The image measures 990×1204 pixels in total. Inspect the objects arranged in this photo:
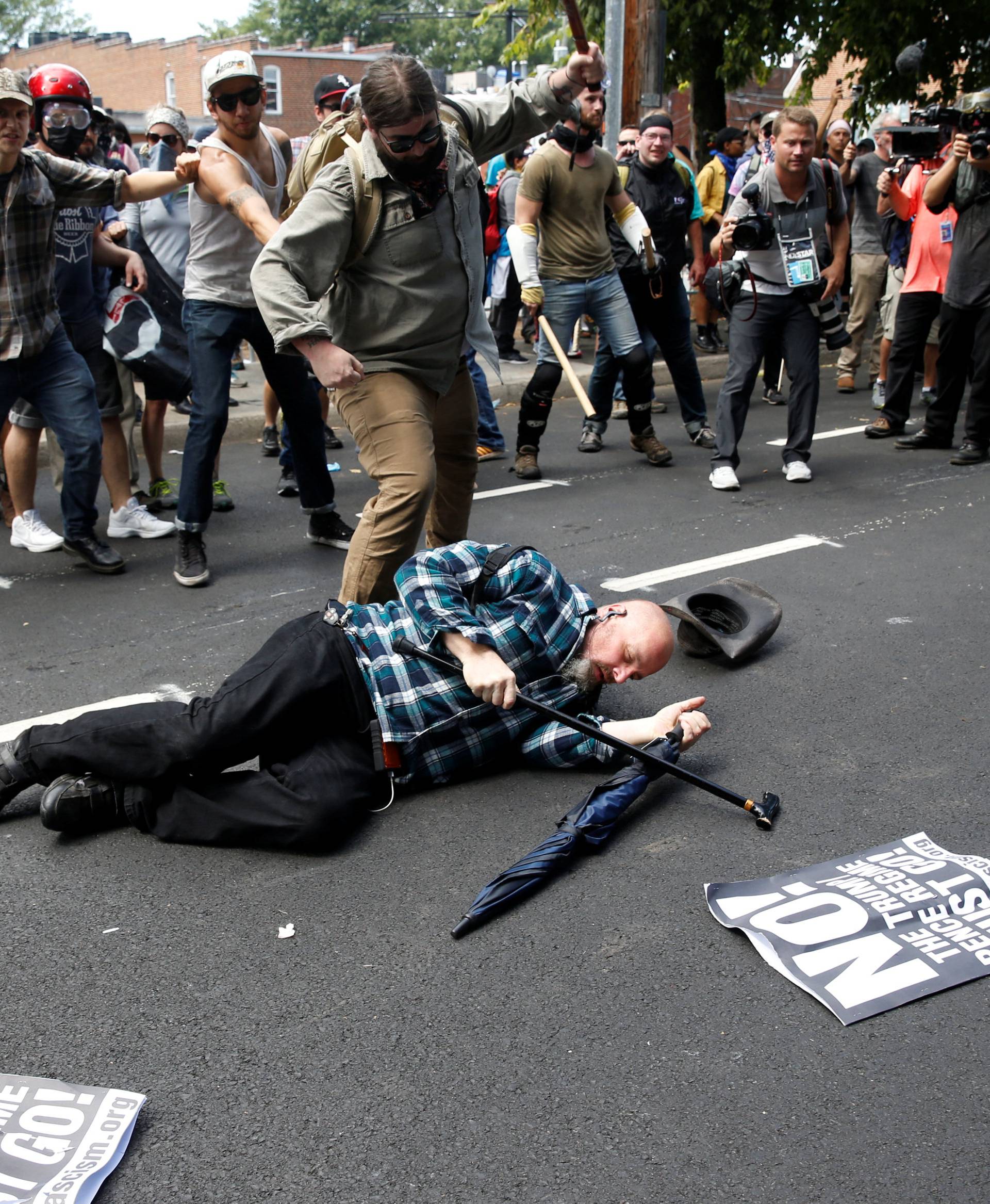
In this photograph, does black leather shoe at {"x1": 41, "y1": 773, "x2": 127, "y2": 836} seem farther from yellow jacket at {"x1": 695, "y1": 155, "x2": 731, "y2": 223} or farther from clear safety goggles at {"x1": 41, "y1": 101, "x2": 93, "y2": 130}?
yellow jacket at {"x1": 695, "y1": 155, "x2": 731, "y2": 223}

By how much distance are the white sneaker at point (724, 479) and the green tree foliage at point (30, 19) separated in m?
68.1

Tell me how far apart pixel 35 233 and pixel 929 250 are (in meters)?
5.58

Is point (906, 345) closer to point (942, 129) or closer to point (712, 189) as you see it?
point (942, 129)

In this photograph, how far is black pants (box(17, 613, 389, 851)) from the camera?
122 inches

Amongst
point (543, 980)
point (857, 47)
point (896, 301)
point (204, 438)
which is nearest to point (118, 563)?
point (204, 438)

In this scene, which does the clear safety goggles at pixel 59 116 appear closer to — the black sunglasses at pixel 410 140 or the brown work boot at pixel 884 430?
the black sunglasses at pixel 410 140

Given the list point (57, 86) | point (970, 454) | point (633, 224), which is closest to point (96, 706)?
point (57, 86)

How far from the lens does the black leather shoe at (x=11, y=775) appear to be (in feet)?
10.5

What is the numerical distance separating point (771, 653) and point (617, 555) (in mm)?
1397

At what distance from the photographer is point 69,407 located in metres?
→ 5.32

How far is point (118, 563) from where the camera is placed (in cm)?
552

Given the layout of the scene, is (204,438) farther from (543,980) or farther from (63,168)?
(543,980)

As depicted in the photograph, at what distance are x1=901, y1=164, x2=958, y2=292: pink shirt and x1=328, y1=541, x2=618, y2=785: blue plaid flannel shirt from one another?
18.2ft

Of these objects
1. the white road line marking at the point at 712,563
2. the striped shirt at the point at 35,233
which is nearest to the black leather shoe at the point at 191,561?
the striped shirt at the point at 35,233
